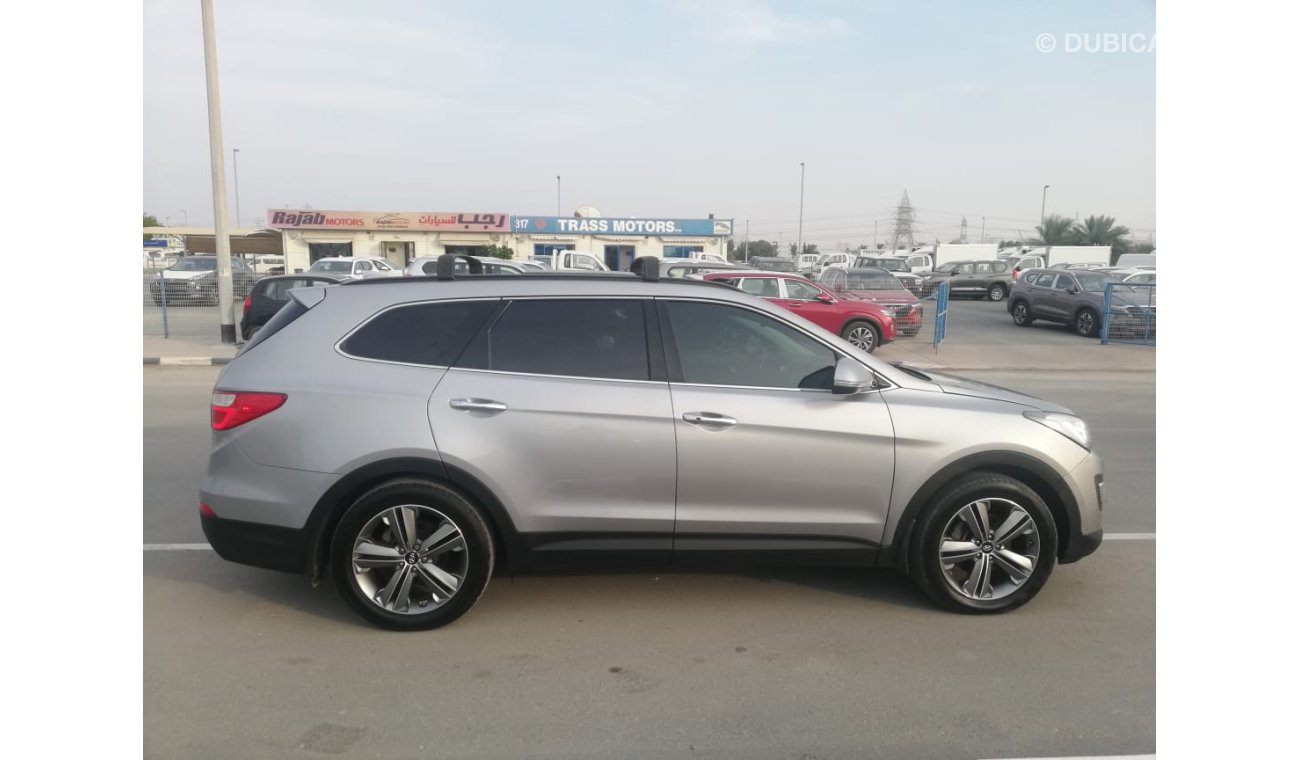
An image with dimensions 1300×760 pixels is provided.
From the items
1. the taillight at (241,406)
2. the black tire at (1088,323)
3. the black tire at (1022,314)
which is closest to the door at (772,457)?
the taillight at (241,406)

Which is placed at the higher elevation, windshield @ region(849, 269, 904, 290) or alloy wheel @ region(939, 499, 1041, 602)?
windshield @ region(849, 269, 904, 290)

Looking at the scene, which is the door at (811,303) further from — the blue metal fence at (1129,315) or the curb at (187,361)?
the curb at (187,361)

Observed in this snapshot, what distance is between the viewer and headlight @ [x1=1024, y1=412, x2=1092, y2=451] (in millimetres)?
4352

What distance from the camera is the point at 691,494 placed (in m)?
4.12

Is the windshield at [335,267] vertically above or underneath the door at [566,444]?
above

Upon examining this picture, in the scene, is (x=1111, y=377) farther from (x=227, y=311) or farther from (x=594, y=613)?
(x=227, y=311)

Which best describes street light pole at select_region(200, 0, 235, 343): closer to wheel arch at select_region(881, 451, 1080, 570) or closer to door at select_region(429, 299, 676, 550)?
door at select_region(429, 299, 676, 550)

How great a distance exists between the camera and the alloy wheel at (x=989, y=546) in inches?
168

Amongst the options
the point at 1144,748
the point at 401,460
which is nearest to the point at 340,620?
the point at 401,460

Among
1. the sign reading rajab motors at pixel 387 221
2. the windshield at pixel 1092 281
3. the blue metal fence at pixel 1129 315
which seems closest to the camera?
the blue metal fence at pixel 1129 315

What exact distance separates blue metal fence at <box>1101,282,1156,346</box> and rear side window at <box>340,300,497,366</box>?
18.8 metres

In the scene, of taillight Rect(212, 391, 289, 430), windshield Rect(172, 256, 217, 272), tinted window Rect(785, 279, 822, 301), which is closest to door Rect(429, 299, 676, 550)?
taillight Rect(212, 391, 289, 430)

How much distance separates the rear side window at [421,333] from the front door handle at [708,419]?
1.15 metres

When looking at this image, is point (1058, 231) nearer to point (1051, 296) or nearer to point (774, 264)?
point (774, 264)
